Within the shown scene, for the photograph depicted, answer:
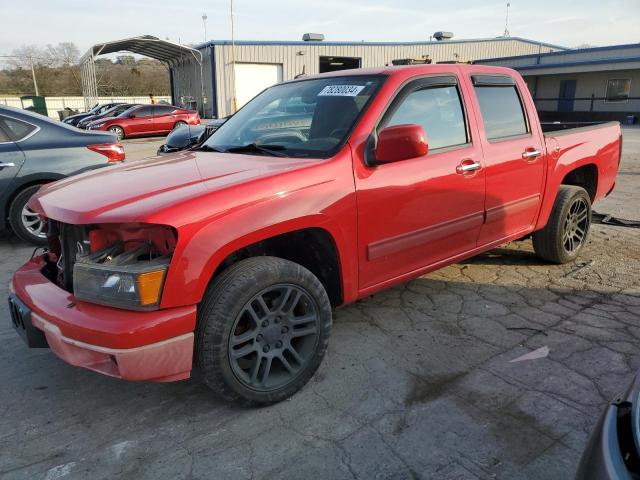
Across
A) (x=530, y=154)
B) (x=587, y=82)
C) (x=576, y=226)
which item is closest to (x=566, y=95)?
(x=587, y=82)

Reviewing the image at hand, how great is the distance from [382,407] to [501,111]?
8.38 feet

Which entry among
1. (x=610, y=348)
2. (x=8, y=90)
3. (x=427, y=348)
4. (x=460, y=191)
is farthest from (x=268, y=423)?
(x=8, y=90)

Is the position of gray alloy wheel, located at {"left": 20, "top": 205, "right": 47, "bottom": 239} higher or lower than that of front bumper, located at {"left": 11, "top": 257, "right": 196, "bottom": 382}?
lower

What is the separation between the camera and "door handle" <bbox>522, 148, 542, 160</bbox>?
399 centimetres

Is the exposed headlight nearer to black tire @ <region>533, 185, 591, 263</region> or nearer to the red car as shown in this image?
black tire @ <region>533, 185, 591, 263</region>

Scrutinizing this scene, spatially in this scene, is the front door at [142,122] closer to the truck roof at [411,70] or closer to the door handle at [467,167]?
the truck roof at [411,70]

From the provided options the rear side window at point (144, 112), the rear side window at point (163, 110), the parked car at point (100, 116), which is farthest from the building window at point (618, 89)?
the parked car at point (100, 116)

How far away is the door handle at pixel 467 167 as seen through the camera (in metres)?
3.45

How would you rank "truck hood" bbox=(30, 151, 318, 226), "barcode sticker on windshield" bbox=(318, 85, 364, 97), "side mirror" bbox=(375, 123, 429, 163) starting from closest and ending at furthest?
"truck hood" bbox=(30, 151, 318, 226), "side mirror" bbox=(375, 123, 429, 163), "barcode sticker on windshield" bbox=(318, 85, 364, 97)

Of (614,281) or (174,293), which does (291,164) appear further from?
(614,281)

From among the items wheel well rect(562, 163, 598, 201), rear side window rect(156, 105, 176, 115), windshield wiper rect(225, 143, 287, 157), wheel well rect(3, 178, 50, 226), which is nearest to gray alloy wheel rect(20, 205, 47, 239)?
wheel well rect(3, 178, 50, 226)

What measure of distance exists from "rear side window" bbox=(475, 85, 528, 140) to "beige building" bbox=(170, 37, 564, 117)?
26455mm

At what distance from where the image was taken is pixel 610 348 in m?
3.22

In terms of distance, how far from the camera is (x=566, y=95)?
30797 mm
